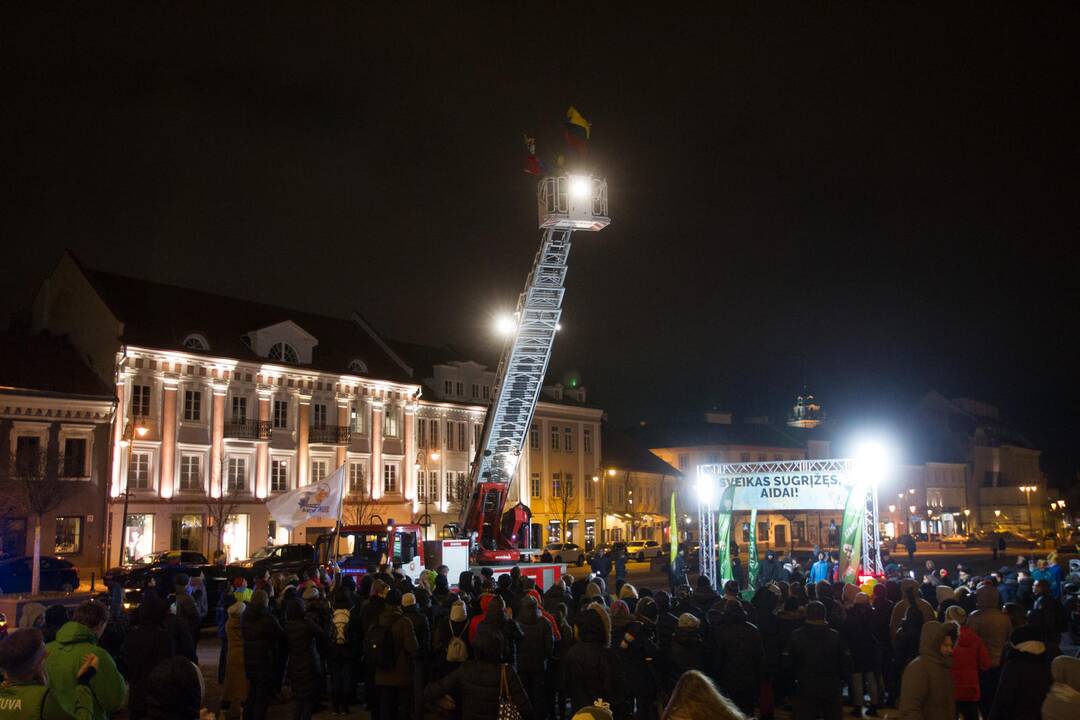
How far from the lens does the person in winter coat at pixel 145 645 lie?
878 centimetres

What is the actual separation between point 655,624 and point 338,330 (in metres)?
46.0

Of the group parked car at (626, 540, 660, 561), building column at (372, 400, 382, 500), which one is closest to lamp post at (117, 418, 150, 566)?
building column at (372, 400, 382, 500)

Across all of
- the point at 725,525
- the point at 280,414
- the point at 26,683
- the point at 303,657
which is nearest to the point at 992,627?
the point at 303,657

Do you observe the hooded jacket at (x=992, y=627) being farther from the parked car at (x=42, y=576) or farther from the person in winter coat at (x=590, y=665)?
the parked car at (x=42, y=576)

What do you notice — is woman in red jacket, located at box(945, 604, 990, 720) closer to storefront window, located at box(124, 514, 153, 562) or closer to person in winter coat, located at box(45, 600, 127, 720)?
person in winter coat, located at box(45, 600, 127, 720)

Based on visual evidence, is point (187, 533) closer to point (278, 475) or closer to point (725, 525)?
point (278, 475)

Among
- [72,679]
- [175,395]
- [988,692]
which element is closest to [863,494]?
[988,692]

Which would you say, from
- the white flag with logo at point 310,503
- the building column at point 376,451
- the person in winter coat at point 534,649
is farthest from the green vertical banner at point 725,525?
the building column at point 376,451

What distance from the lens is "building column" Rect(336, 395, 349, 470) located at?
48.6m

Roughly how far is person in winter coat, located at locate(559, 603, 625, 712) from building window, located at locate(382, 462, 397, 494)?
43.3 meters

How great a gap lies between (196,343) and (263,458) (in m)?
6.14

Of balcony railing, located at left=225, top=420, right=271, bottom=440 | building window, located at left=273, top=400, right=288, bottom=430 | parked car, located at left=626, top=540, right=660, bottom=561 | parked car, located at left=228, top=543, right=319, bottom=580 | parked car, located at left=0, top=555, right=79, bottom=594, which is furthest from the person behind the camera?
parked car, located at left=626, top=540, right=660, bottom=561

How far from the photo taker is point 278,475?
1807 inches

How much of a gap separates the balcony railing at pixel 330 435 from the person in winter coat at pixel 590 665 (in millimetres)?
40357
